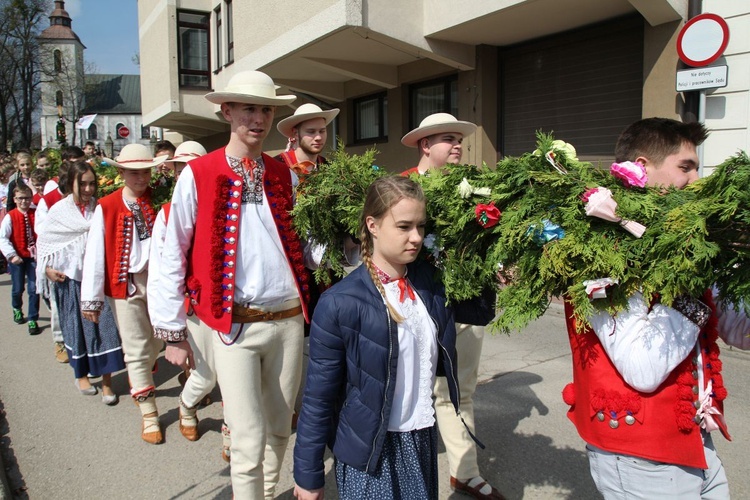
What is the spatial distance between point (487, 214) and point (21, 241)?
738 cm

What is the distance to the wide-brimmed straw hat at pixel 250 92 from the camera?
2.80 meters

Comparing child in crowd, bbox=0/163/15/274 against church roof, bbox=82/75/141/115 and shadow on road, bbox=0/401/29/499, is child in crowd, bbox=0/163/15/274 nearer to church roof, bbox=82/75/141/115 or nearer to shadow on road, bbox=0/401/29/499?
shadow on road, bbox=0/401/29/499

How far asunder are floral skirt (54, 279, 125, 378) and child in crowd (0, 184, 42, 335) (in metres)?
2.59

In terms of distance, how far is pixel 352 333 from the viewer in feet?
6.96

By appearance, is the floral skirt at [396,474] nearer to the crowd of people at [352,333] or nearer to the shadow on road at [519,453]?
the crowd of people at [352,333]

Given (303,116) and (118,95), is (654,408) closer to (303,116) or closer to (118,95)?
(303,116)

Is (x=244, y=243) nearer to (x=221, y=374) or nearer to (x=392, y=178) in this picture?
(x=221, y=374)

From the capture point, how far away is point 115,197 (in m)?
4.42

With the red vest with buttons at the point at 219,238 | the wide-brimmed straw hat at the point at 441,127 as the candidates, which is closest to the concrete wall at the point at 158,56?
the wide-brimmed straw hat at the point at 441,127

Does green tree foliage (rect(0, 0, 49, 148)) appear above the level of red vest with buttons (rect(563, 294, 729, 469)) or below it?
above

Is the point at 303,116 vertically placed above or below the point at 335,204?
above

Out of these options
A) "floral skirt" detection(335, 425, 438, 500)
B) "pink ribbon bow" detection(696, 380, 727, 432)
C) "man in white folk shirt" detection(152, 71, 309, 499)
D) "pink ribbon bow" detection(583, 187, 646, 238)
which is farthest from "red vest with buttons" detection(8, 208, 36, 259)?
"pink ribbon bow" detection(696, 380, 727, 432)

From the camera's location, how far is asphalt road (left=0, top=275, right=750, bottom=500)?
138 inches

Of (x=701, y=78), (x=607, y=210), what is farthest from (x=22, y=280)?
(x=701, y=78)
